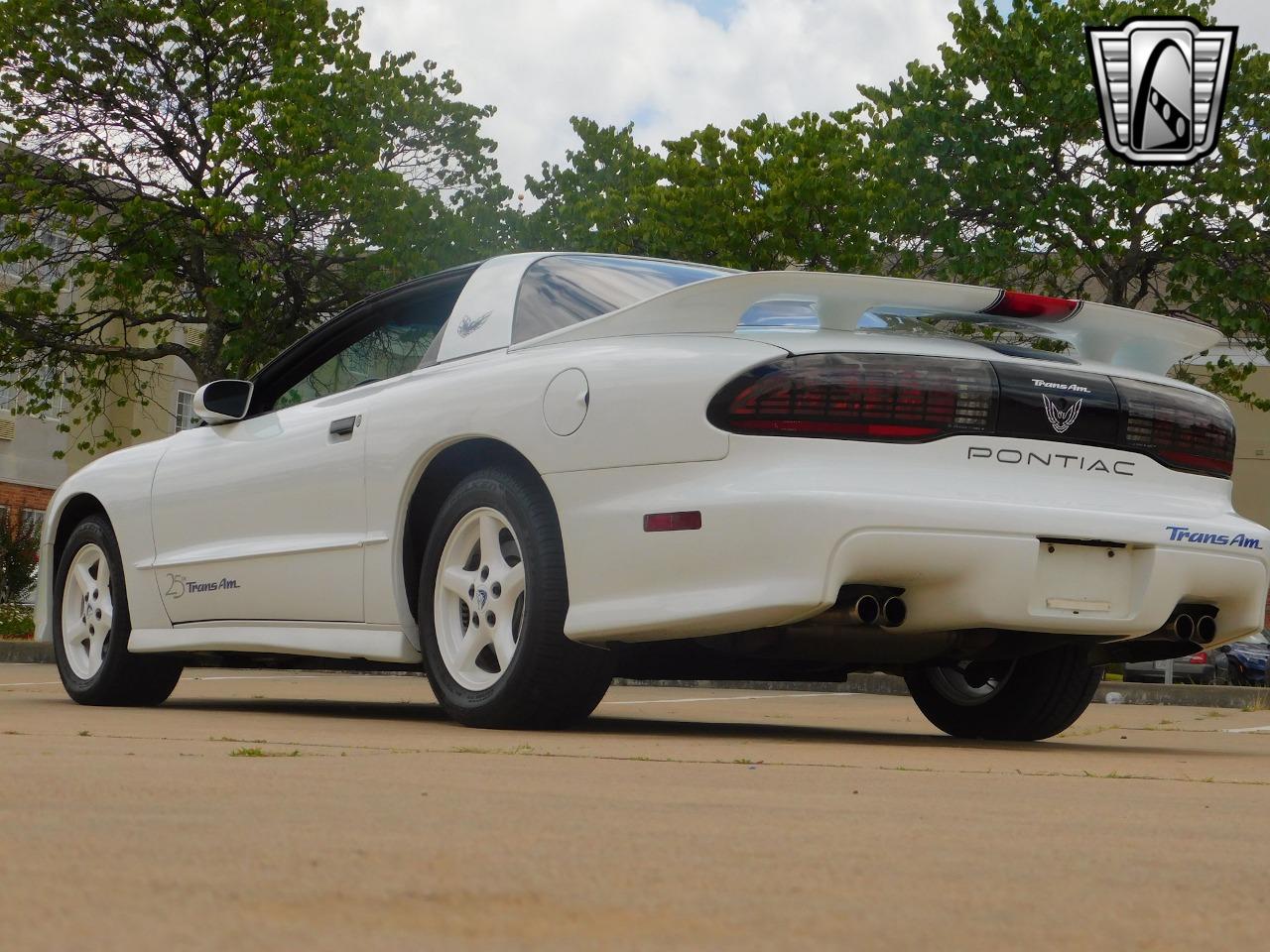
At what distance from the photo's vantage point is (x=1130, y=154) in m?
24.9

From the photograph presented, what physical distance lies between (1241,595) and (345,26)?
79.6 feet

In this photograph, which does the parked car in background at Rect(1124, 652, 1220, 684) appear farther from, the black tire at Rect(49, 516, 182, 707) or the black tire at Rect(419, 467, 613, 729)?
the black tire at Rect(419, 467, 613, 729)

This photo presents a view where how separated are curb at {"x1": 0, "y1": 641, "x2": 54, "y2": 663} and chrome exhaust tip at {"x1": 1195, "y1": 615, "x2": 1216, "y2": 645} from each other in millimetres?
13844

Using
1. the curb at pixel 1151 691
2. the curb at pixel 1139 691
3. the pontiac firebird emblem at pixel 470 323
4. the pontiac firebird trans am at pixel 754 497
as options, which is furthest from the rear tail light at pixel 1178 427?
the curb at pixel 1151 691

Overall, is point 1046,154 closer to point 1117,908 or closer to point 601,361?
point 601,361

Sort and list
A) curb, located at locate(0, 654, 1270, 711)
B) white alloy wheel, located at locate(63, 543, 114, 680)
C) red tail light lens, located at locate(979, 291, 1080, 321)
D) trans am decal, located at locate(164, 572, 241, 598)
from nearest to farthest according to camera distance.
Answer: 1. red tail light lens, located at locate(979, 291, 1080, 321)
2. trans am decal, located at locate(164, 572, 241, 598)
3. white alloy wheel, located at locate(63, 543, 114, 680)
4. curb, located at locate(0, 654, 1270, 711)

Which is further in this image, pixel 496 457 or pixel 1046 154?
pixel 1046 154

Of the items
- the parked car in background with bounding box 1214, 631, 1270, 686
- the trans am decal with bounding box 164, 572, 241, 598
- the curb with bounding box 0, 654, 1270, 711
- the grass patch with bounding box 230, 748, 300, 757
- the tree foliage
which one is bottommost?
the parked car in background with bounding box 1214, 631, 1270, 686

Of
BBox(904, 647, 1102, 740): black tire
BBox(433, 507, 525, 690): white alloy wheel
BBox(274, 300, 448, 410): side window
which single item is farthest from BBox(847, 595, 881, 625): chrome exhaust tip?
BBox(274, 300, 448, 410): side window

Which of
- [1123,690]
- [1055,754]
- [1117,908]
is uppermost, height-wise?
[1117,908]

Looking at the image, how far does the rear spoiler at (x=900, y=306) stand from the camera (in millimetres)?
5258

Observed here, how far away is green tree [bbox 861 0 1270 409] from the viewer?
81.5ft

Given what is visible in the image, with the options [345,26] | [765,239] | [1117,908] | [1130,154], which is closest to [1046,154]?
[1130,154]

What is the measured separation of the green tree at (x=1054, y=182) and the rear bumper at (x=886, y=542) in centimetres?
1949
